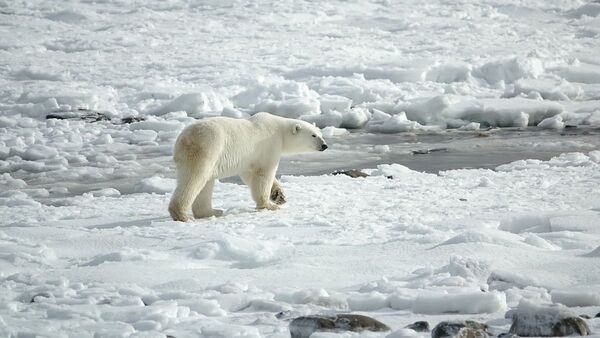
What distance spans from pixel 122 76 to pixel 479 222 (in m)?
13.3

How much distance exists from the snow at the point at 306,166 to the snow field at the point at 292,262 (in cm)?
2

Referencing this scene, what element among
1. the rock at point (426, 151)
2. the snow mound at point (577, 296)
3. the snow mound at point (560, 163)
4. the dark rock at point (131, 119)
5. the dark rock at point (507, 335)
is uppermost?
the dark rock at point (507, 335)

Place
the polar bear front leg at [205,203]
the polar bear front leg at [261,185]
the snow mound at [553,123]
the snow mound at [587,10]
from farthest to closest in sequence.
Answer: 1. the snow mound at [587,10]
2. the snow mound at [553,123]
3. the polar bear front leg at [261,185]
4. the polar bear front leg at [205,203]

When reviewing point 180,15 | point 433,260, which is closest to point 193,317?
point 433,260

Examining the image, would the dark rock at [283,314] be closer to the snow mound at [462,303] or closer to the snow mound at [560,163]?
the snow mound at [462,303]

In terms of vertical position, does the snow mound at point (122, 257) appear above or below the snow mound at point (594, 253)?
below

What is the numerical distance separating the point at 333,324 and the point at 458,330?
48 centimetres

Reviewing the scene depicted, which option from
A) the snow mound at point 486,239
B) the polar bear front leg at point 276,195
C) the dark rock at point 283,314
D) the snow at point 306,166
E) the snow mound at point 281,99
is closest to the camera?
the dark rock at point 283,314

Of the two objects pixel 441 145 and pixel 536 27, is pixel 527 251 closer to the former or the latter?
pixel 441 145

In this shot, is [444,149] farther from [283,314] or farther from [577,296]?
[283,314]

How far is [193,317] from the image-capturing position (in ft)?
10.8

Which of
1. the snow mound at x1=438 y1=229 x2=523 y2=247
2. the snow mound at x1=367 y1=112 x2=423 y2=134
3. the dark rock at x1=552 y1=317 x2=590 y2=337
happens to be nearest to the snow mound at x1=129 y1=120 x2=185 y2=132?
the snow mound at x1=367 y1=112 x2=423 y2=134

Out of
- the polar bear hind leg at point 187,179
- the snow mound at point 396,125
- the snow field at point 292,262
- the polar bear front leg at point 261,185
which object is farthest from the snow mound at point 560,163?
the snow mound at point 396,125

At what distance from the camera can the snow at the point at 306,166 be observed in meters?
3.56
